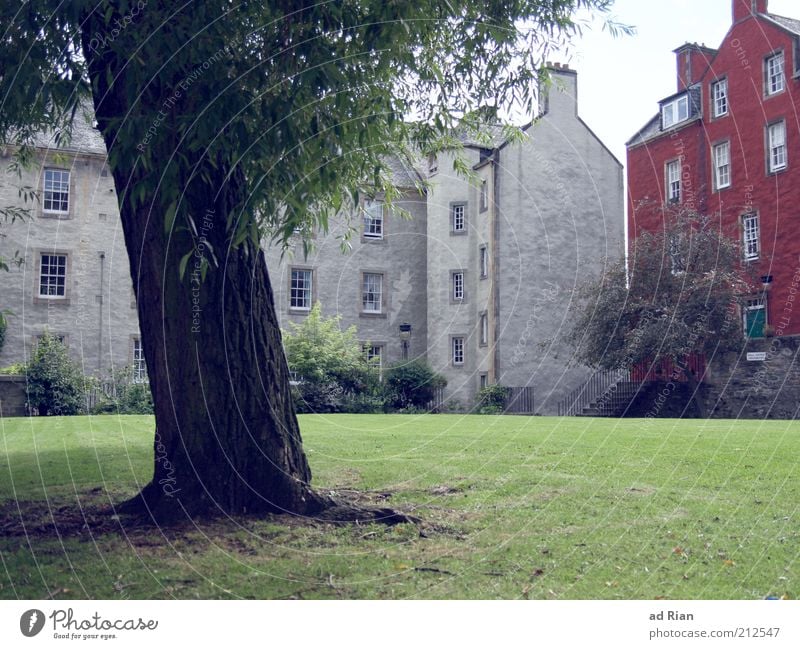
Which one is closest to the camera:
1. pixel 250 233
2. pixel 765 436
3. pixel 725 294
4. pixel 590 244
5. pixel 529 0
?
pixel 250 233

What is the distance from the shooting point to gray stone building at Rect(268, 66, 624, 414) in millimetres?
33656

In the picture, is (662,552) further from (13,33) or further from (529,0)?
(13,33)

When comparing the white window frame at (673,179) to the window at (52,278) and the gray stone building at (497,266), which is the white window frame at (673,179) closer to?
the gray stone building at (497,266)

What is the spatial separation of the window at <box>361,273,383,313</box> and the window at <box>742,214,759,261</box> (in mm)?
15037

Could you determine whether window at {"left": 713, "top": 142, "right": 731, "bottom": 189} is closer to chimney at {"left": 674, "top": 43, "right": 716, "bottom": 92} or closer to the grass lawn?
chimney at {"left": 674, "top": 43, "right": 716, "bottom": 92}

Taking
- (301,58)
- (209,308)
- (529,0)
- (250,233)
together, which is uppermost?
(529,0)

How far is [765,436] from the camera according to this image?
46.3 feet

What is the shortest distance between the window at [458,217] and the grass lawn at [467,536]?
2616cm

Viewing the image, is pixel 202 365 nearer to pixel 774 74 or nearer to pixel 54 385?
pixel 54 385

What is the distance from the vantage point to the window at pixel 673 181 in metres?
31.3

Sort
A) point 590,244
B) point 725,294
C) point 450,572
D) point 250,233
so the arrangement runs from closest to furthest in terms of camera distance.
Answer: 1. point 450,572
2. point 250,233
3. point 725,294
4. point 590,244

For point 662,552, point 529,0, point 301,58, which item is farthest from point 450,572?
point 529,0

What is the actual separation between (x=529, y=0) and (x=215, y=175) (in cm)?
392

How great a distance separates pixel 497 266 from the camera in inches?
1379
